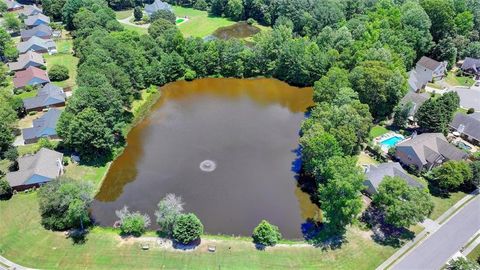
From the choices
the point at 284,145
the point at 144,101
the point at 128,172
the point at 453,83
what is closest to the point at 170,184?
the point at 128,172

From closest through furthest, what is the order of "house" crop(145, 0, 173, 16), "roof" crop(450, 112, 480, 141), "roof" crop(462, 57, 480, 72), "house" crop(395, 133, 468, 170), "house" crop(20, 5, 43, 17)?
"house" crop(395, 133, 468, 170)
"roof" crop(450, 112, 480, 141)
"roof" crop(462, 57, 480, 72)
"house" crop(20, 5, 43, 17)
"house" crop(145, 0, 173, 16)

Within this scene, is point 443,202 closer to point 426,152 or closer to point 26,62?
point 426,152

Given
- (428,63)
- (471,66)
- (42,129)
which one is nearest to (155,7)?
(42,129)

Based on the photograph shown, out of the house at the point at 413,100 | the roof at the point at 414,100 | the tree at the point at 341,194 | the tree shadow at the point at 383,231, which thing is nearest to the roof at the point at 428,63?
the house at the point at 413,100

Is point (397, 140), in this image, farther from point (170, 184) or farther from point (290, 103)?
point (170, 184)

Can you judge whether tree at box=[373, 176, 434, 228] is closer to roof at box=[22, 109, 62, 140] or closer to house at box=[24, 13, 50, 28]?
roof at box=[22, 109, 62, 140]

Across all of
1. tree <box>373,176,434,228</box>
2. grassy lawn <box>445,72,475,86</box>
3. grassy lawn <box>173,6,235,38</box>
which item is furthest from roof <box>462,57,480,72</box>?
grassy lawn <box>173,6,235,38</box>

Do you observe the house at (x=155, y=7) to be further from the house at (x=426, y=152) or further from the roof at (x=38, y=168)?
the house at (x=426, y=152)

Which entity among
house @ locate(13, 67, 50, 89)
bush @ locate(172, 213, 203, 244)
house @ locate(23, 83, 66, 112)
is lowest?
house @ locate(13, 67, 50, 89)
